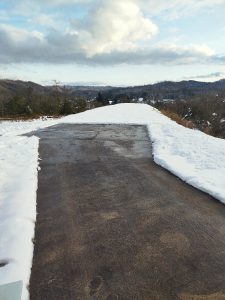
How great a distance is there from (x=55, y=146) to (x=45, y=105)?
48314mm

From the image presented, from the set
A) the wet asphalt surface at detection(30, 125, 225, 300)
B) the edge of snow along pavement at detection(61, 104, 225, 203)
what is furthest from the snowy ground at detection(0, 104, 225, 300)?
the wet asphalt surface at detection(30, 125, 225, 300)

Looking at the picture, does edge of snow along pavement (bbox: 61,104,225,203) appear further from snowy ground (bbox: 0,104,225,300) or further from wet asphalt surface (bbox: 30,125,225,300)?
wet asphalt surface (bbox: 30,125,225,300)

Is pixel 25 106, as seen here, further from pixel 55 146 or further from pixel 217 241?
pixel 217 241

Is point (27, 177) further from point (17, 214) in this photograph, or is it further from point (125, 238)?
point (125, 238)

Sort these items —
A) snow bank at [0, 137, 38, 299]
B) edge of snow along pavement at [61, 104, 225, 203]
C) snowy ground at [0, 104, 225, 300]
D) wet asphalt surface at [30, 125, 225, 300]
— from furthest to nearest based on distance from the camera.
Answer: edge of snow along pavement at [61, 104, 225, 203] < snowy ground at [0, 104, 225, 300] < snow bank at [0, 137, 38, 299] < wet asphalt surface at [30, 125, 225, 300]

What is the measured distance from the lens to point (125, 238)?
467 cm

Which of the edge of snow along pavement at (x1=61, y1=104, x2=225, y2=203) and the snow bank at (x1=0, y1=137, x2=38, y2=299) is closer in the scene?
the snow bank at (x1=0, y1=137, x2=38, y2=299)

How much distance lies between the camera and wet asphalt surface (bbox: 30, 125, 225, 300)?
3582 millimetres

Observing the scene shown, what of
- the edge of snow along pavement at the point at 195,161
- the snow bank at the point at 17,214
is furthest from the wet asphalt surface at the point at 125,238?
the edge of snow along pavement at the point at 195,161

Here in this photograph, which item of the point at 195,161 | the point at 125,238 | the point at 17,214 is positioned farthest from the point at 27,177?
the point at 195,161

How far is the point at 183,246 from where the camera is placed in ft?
14.6

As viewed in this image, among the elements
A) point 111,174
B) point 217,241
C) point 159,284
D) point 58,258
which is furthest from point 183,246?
point 111,174

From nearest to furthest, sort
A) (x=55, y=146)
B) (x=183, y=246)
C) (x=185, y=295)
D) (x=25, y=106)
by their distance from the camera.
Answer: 1. (x=185, y=295)
2. (x=183, y=246)
3. (x=55, y=146)
4. (x=25, y=106)

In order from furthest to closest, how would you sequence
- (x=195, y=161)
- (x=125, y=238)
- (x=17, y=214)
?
1. (x=195, y=161)
2. (x=17, y=214)
3. (x=125, y=238)
